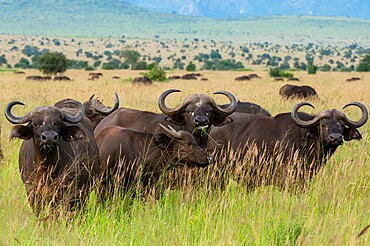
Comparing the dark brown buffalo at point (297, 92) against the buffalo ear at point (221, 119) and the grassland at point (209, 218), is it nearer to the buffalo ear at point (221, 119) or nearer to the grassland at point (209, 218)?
the buffalo ear at point (221, 119)

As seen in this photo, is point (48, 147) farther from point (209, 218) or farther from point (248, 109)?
point (248, 109)

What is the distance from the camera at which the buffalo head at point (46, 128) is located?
19.9ft

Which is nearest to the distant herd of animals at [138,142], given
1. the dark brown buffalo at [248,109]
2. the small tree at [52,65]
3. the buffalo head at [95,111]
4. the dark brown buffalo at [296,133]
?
the dark brown buffalo at [296,133]

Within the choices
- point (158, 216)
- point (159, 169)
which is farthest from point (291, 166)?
point (158, 216)

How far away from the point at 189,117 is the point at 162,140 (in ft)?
3.90

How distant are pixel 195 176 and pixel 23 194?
201cm

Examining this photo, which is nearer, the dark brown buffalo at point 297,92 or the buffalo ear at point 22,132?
the buffalo ear at point 22,132

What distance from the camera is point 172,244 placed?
18.5 feet

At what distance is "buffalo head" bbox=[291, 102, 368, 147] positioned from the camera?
8.04 metres

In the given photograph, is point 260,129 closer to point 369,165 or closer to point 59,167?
point 369,165

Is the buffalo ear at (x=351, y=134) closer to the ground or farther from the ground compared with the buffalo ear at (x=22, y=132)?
closer to the ground

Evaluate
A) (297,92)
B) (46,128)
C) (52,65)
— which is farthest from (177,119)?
(52,65)

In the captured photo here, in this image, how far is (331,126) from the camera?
8133 mm

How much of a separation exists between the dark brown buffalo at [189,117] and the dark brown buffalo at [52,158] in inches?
73.2
